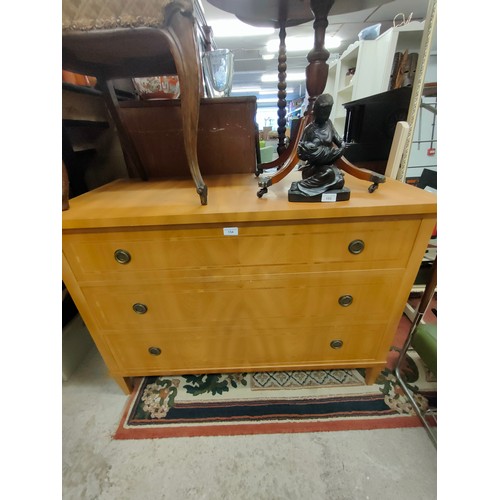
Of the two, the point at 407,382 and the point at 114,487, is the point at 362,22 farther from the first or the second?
the point at 114,487

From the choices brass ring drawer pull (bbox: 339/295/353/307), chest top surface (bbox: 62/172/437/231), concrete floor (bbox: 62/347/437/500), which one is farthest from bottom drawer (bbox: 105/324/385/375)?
chest top surface (bbox: 62/172/437/231)

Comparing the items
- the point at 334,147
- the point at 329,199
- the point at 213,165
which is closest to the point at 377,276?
the point at 329,199

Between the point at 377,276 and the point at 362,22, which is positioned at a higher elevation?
the point at 362,22

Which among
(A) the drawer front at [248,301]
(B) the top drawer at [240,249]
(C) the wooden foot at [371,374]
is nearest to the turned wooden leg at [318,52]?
(B) the top drawer at [240,249]

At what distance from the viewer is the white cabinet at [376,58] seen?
2203 millimetres

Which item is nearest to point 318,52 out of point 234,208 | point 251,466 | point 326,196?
point 326,196

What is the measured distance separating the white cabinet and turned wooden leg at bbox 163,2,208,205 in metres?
2.13

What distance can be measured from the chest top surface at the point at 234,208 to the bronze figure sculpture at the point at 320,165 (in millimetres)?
33

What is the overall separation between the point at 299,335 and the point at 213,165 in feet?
2.91

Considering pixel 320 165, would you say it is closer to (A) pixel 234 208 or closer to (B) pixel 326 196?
(B) pixel 326 196

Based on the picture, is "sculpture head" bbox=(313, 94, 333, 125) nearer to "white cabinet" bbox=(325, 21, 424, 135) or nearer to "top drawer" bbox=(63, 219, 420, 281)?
"top drawer" bbox=(63, 219, 420, 281)

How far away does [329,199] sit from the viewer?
0.74m

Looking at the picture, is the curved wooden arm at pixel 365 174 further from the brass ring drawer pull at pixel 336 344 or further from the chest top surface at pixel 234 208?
the brass ring drawer pull at pixel 336 344

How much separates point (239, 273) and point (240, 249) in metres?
0.10
